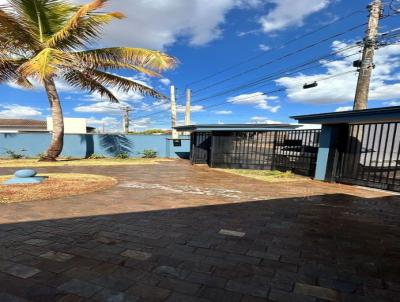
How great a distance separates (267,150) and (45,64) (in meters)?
10.4

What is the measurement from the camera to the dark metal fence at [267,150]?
11439 millimetres

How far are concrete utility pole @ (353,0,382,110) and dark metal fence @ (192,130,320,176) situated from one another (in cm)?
246

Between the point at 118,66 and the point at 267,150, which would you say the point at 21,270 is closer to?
the point at 118,66

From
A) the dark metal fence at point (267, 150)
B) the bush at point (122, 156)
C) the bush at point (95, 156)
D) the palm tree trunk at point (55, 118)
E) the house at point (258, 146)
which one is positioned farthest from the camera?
the bush at point (122, 156)

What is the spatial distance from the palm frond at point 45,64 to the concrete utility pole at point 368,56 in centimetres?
1222

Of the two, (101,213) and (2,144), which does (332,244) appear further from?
(2,144)

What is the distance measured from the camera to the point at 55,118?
45.5 ft

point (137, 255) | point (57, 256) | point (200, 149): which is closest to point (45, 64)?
point (57, 256)

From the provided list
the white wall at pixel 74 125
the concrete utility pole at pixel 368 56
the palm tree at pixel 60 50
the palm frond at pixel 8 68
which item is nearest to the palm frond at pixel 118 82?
the palm tree at pixel 60 50

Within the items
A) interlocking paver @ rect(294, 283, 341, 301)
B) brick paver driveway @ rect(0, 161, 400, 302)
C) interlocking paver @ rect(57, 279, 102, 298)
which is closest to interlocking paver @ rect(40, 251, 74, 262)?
brick paver driveway @ rect(0, 161, 400, 302)

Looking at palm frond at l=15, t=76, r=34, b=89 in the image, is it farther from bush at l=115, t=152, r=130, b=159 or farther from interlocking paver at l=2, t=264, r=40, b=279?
interlocking paver at l=2, t=264, r=40, b=279

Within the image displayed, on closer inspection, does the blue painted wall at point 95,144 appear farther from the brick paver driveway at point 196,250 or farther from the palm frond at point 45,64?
the brick paver driveway at point 196,250

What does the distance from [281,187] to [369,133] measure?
3.59 metres

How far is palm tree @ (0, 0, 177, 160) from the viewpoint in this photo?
1083 centimetres
